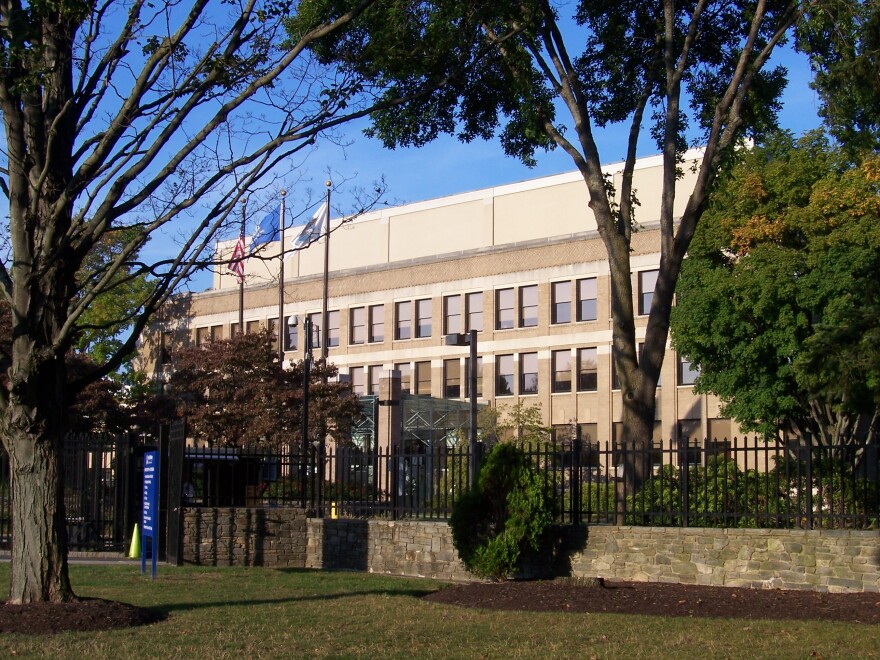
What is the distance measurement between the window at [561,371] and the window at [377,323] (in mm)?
9594

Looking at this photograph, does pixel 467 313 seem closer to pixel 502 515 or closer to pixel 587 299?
pixel 587 299

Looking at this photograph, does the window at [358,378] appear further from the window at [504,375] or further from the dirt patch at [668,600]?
the dirt patch at [668,600]

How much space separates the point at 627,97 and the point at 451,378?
3336 cm

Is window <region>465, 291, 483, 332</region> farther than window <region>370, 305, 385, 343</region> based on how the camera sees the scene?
No

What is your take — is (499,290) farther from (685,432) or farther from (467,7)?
(467,7)

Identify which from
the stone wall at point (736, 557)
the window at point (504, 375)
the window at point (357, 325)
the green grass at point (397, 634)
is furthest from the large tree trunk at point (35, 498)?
the window at point (357, 325)

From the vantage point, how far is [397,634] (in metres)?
10.6

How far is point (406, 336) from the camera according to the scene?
5422 cm

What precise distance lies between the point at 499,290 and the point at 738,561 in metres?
36.7

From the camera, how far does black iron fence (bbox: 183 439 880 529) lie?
49.8 feet

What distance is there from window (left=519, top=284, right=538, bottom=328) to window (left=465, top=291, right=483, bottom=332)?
2146 millimetres

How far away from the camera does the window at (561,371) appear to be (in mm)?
48969

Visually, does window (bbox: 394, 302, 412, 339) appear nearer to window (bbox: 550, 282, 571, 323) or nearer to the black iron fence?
window (bbox: 550, 282, 571, 323)

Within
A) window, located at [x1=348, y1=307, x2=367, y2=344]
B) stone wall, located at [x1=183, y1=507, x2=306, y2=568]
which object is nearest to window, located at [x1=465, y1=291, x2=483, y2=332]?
window, located at [x1=348, y1=307, x2=367, y2=344]
